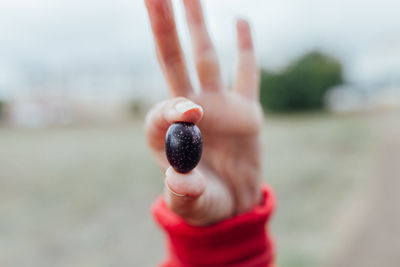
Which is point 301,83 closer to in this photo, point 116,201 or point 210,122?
point 116,201

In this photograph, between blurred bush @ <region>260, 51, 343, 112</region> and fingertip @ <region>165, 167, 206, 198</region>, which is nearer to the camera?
fingertip @ <region>165, 167, 206, 198</region>

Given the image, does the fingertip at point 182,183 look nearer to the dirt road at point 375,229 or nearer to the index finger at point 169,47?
the index finger at point 169,47

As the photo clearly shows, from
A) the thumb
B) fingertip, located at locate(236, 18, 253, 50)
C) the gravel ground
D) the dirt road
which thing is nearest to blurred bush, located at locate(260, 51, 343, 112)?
the gravel ground

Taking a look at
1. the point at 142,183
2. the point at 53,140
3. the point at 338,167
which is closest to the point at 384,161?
the point at 338,167

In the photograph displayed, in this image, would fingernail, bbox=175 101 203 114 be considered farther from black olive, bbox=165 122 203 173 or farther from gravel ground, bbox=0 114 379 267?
gravel ground, bbox=0 114 379 267

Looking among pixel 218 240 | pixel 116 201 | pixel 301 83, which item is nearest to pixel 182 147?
pixel 218 240

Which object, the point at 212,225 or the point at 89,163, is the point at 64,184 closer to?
the point at 89,163
